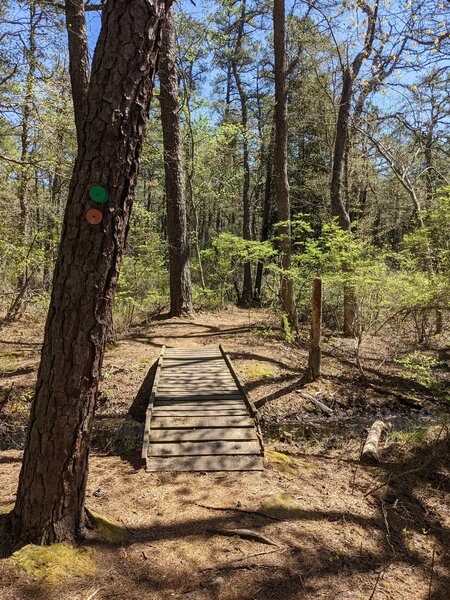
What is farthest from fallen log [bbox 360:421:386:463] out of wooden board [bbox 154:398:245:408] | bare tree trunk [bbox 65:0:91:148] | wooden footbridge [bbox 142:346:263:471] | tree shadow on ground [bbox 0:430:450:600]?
bare tree trunk [bbox 65:0:91:148]

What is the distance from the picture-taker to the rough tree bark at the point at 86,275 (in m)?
2.51

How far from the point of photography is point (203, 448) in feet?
17.0

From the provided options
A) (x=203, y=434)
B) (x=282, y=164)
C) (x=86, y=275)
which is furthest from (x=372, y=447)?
(x=282, y=164)

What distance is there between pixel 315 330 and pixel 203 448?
161 inches

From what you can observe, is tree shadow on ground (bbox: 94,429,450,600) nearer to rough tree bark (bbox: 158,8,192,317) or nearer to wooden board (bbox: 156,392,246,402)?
wooden board (bbox: 156,392,246,402)

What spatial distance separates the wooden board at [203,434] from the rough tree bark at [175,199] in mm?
7842

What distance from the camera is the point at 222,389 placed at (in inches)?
276

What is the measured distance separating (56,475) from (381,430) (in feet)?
17.0

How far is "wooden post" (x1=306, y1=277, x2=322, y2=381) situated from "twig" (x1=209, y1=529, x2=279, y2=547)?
539 cm

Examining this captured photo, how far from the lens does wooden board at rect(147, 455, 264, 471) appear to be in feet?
15.6

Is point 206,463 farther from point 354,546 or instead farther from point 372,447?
point 372,447

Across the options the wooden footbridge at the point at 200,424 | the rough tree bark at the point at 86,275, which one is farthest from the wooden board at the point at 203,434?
the rough tree bark at the point at 86,275

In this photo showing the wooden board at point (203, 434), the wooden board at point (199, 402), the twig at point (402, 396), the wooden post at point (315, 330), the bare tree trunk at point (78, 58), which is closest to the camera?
the wooden board at point (203, 434)

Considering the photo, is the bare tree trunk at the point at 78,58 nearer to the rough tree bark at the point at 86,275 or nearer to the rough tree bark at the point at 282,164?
the rough tree bark at the point at 282,164
